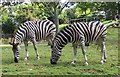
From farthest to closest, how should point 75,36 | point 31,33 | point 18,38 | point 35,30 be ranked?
point 35,30, point 31,33, point 18,38, point 75,36

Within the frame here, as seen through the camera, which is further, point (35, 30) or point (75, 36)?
point (35, 30)

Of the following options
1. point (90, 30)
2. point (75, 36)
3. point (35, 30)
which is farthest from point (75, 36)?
point (35, 30)

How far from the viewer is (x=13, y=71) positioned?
5.95 m

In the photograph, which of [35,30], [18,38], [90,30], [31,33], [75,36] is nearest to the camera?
[75,36]

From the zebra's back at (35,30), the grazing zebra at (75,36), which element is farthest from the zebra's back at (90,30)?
the zebra's back at (35,30)

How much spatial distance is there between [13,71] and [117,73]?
2.35 metres

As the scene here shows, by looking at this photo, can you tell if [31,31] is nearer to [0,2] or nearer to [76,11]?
[0,2]

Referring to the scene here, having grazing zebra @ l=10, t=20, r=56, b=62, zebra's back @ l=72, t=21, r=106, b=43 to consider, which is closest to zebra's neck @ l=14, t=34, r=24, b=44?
grazing zebra @ l=10, t=20, r=56, b=62

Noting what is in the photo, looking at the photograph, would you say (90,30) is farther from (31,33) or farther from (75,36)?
(31,33)

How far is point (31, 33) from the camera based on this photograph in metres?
8.33

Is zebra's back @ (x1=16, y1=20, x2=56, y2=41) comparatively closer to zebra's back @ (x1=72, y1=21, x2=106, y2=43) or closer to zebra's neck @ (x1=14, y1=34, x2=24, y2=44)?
zebra's neck @ (x1=14, y1=34, x2=24, y2=44)

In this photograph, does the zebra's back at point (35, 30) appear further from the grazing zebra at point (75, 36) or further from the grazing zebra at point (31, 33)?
the grazing zebra at point (75, 36)

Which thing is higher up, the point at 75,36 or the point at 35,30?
the point at 35,30

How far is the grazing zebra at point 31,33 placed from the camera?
25.6 ft
